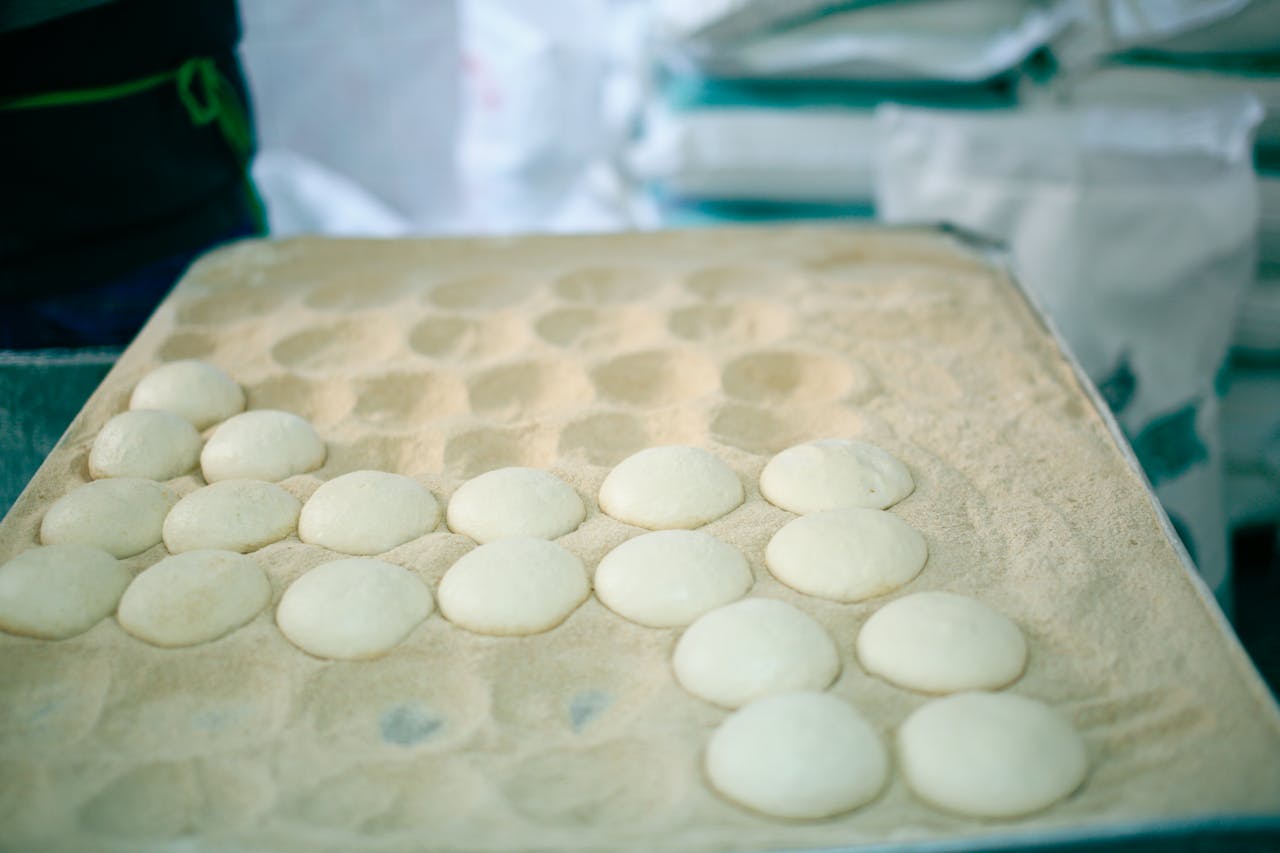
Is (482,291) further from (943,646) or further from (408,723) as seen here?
(943,646)

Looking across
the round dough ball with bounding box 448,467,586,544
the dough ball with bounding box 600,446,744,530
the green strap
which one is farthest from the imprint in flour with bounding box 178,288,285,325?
the dough ball with bounding box 600,446,744,530

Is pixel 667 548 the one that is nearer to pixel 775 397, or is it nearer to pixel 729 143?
pixel 775 397

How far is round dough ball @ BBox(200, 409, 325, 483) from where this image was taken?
46.0 inches

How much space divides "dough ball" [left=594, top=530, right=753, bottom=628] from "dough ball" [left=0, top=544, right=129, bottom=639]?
0.49 m

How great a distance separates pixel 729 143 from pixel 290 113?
1655mm

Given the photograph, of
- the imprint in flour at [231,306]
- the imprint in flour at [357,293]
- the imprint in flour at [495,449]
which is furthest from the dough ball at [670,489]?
the imprint in flour at [231,306]

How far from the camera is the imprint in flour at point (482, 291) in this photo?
1518 mm

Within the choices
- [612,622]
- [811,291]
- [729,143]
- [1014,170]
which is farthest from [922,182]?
[612,622]

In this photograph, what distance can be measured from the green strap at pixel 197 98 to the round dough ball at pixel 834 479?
1175 millimetres

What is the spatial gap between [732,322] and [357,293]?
59 cm

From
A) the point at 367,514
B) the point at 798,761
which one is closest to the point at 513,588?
the point at 367,514

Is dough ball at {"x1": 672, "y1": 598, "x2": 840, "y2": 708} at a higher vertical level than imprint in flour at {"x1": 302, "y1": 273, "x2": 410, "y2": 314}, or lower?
lower

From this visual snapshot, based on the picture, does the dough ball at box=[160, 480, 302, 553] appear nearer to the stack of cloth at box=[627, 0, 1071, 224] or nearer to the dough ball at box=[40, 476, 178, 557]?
the dough ball at box=[40, 476, 178, 557]

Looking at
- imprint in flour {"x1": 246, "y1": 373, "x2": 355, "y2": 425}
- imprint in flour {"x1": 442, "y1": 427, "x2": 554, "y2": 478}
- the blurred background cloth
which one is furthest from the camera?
the blurred background cloth
